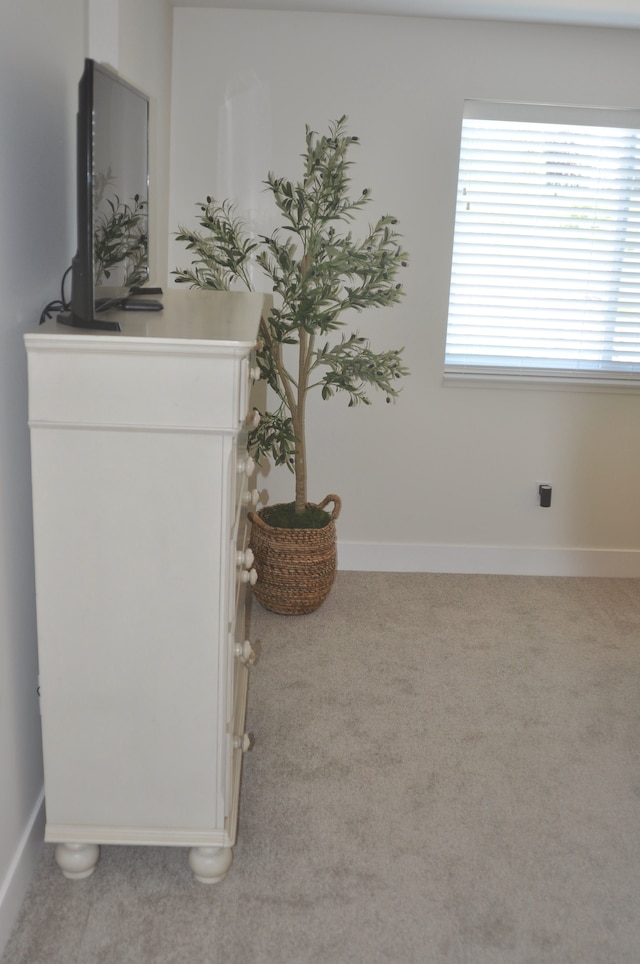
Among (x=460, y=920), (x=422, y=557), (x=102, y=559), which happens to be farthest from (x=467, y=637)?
(x=102, y=559)

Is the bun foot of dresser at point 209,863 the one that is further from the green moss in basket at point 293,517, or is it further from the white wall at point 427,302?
the white wall at point 427,302

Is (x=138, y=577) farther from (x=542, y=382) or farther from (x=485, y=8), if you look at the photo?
(x=485, y=8)

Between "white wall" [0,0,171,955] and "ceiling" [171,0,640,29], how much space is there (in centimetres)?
140

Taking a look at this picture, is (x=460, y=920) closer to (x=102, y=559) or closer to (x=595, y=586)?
(x=102, y=559)

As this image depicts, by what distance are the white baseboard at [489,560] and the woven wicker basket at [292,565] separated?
22.4 inches

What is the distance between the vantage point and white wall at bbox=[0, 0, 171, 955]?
1740mm

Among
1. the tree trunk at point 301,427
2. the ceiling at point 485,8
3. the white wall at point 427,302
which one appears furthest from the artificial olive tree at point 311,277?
the ceiling at point 485,8

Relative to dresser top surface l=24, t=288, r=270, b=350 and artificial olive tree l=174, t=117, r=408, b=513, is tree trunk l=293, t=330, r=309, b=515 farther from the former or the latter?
dresser top surface l=24, t=288, r=270, b=350

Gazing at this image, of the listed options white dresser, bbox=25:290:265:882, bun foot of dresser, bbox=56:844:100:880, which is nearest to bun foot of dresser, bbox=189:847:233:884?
white dresser, bbox=25:290:265:882

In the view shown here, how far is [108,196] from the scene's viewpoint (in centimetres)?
193

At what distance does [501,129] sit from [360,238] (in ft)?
2.30

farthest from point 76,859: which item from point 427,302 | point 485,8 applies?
point 485,8

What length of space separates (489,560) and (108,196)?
2589 millimetres

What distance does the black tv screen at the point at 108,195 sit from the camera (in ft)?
5.59
